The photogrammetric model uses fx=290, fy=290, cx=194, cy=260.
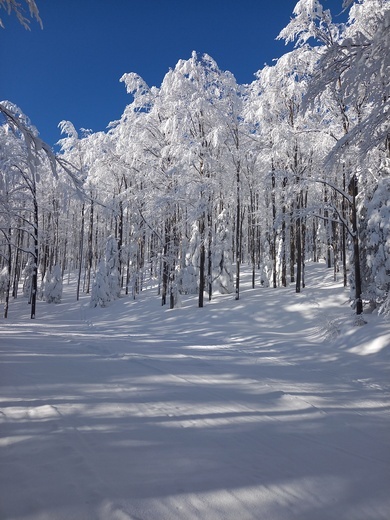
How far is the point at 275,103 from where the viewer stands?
16.2 m

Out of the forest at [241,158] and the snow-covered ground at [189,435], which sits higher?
the forest at [241,158]

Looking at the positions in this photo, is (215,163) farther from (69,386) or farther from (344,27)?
(69,386)

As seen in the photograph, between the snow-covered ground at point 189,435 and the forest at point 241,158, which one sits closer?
the snow-covered ground at point 189,435

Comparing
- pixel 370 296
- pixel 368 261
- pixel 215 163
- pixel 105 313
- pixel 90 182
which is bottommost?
pixel 105 313

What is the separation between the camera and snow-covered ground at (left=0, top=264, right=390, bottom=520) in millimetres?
2209

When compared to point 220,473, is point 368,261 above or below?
above

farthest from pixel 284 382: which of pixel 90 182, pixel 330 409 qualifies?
pixel 90 182

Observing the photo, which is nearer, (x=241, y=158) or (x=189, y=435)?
(x=189, y=435)

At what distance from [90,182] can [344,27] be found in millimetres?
20546

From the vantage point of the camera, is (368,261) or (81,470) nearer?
(81,470)

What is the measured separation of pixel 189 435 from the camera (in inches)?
125

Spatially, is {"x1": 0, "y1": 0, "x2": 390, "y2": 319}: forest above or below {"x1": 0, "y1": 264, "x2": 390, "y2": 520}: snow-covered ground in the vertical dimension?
above

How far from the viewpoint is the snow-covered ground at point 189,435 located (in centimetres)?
221

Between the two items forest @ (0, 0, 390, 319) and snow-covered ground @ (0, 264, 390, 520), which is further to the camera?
forest @ (0, 0, 390, 319)
